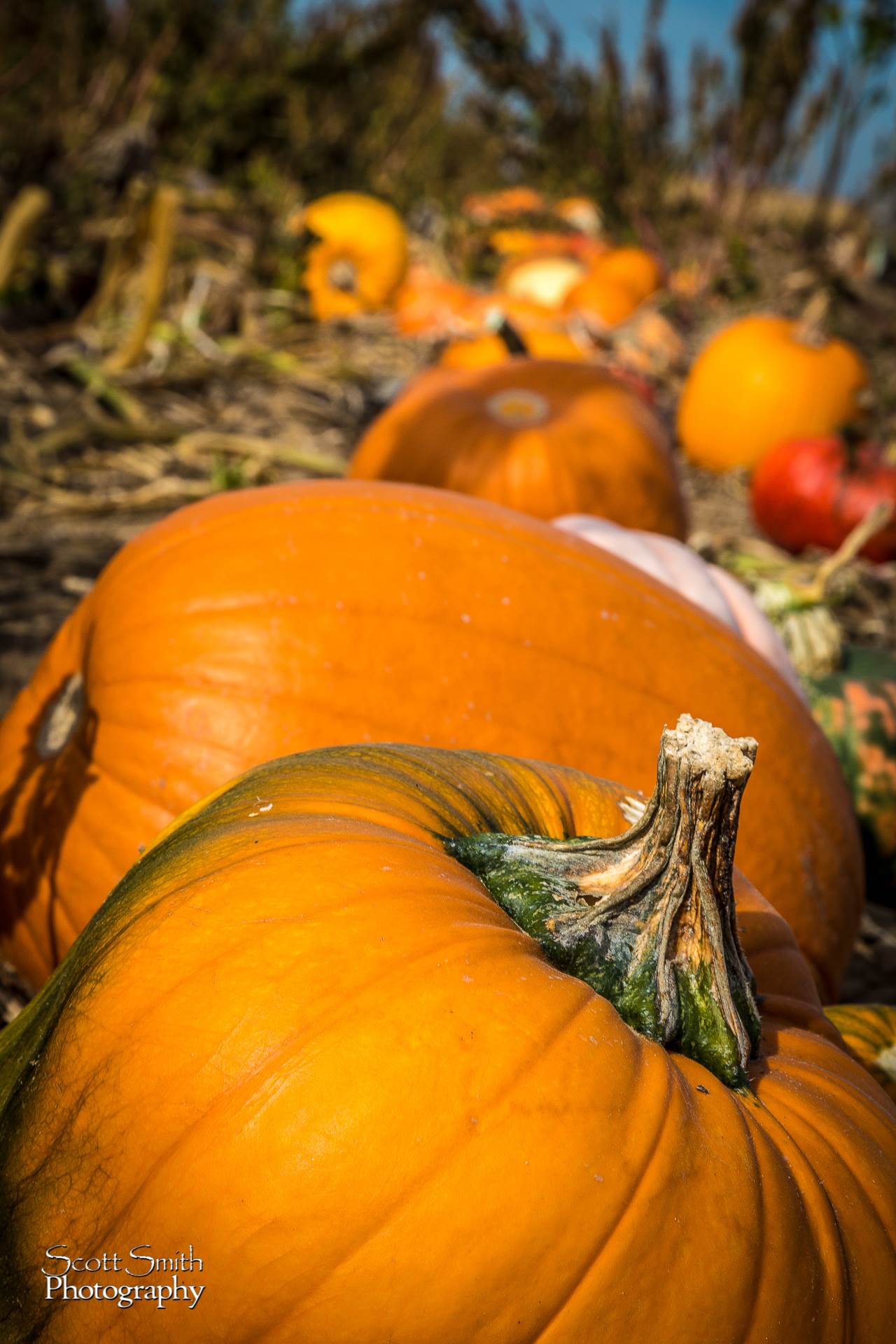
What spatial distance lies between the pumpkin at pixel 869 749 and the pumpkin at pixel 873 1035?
4.07 feet

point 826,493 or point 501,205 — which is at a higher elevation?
point 501,205

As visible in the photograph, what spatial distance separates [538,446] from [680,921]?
274 centimetres

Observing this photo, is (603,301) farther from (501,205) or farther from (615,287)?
(501,205)

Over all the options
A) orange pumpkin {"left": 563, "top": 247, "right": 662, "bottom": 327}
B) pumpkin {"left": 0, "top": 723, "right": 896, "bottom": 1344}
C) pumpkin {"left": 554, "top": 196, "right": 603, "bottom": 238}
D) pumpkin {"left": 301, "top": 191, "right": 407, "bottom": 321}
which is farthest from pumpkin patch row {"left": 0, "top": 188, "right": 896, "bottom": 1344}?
pumpkin {"left": 554, "top": 196, "right": 603, "bottom": 238}

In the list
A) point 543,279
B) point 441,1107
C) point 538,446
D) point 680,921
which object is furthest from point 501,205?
point 441,1107

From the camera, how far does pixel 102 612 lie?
203 cm

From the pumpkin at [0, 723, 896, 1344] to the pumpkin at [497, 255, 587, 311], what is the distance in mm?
9696

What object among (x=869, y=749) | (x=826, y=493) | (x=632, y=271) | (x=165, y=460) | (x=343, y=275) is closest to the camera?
(x=869, y=749)

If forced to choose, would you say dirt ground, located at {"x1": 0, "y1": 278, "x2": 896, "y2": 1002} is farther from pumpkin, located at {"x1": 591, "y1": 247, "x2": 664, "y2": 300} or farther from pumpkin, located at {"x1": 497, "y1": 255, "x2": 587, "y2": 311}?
pumpkin, located at {"x1": 497, "y1": 255, "x2": 587, "y2": 311}

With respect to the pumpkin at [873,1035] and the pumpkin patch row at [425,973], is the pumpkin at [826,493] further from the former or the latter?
the pumpkin at [873,1035]

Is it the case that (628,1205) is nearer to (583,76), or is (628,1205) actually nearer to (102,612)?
(102,612)

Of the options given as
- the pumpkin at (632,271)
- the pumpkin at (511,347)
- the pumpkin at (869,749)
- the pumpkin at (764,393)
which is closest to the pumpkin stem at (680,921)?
the pumpkin at (869,749)

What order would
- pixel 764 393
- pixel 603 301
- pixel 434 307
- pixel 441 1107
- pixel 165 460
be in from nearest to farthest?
pixel 441 1107 → pixel 165 460 → pixel 764 393 → pixel 434 307 → pixel 603 301

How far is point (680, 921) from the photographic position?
1078mm
